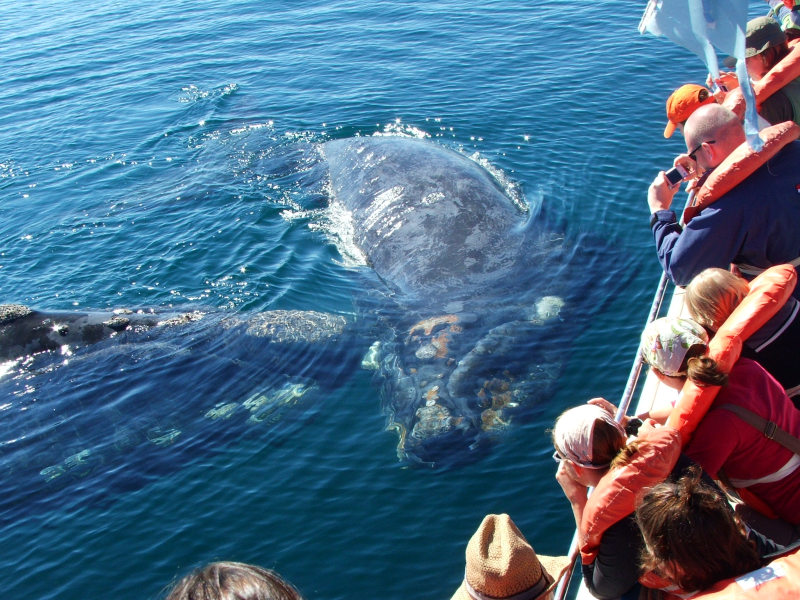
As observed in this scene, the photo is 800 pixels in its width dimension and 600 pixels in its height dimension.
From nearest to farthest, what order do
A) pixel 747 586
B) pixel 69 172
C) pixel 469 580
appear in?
pixel 747 586 → pixel 469 580 → pixel 69 172

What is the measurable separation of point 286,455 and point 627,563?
5.11m

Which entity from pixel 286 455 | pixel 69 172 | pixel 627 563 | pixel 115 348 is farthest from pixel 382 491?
pixel 69 172

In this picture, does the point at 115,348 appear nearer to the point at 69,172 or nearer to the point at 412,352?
the point at 412,352

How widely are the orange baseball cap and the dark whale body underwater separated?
325cm

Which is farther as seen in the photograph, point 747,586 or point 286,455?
point 286,455

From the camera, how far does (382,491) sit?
771cm

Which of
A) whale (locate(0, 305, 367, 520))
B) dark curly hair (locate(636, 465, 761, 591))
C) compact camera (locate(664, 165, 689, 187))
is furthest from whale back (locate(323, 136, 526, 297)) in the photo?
dark curly hair (locate(636, 465, 761, 591))

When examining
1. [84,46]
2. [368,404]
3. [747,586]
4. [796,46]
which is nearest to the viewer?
[747,586]

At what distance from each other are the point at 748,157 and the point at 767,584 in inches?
137

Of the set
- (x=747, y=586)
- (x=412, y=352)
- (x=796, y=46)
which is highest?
(x=796, y=46)

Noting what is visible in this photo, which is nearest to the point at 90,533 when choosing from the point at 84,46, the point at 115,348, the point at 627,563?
the point at 115,348

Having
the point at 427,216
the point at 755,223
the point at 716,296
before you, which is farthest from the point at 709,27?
the point at 427,216

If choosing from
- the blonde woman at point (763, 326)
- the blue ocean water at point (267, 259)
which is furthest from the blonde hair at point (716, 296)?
the blue ocean water at point (267, 259)

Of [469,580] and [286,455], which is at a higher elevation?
[469,580]
